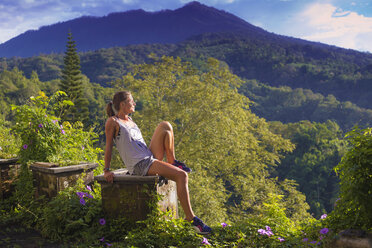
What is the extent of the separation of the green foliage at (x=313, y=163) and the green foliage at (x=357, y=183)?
2866 centimetres

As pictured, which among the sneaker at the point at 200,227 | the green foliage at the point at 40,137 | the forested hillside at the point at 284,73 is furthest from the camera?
the forested hillside at the point at 284,73

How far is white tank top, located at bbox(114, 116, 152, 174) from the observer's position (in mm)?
2998

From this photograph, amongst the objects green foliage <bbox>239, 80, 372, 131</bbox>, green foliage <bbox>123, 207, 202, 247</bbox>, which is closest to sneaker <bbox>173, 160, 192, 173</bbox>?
green foliage <bbox>123, 207, 202, 247</bbox>

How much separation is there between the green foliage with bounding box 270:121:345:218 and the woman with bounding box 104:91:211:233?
91.5ft

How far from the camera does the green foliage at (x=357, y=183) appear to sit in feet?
6.02

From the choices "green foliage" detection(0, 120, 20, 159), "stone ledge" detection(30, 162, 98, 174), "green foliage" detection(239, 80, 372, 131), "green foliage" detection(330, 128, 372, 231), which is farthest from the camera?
"green foliage" detection(239, 80, 372, 131)

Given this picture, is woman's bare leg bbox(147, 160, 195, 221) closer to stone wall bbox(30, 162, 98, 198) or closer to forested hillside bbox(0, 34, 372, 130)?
stone wall bbox(30, 162, 98, 198)

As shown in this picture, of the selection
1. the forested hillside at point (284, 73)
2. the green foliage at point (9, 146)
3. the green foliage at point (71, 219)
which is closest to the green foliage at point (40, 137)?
the green foliage at point (9, 146)

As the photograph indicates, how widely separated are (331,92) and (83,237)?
256ft

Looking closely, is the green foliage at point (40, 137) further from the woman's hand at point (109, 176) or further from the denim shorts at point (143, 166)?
the denim shorts at point (143, 166)

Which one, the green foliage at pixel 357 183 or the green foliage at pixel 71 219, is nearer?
the green foliage at pixel 357 183

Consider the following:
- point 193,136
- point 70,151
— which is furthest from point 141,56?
point 70,151

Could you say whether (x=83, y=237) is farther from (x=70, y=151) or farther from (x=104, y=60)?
(x=104, y=60)

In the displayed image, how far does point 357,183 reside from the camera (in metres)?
1.84
